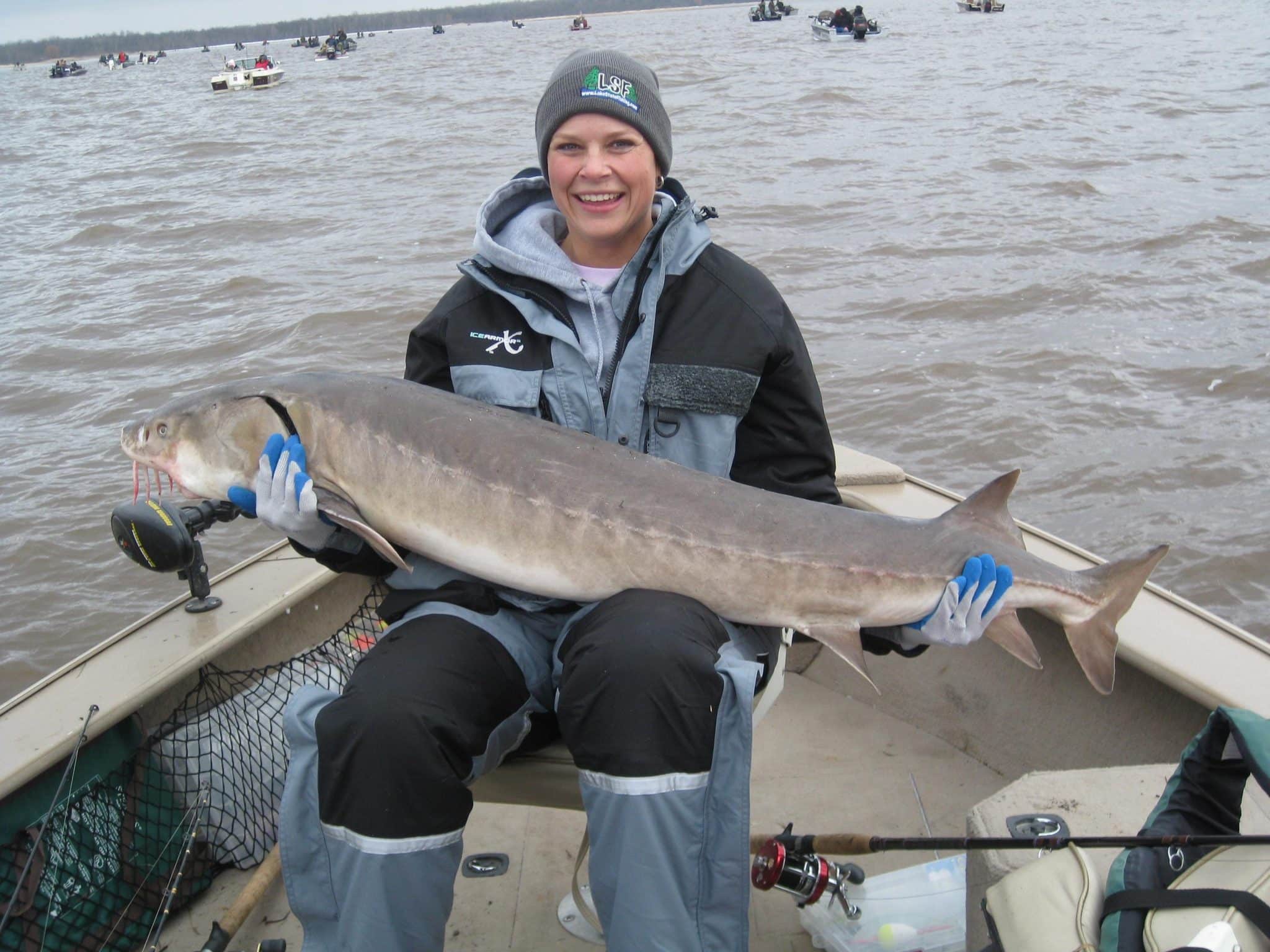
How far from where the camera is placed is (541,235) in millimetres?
2773

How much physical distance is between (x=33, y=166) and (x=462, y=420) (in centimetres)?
2418

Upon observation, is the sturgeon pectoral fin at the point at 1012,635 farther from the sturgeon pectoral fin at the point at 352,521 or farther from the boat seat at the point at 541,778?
the sturgeon pectoral fin at the point at 352,521

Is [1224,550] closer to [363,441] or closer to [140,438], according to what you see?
[363,441]

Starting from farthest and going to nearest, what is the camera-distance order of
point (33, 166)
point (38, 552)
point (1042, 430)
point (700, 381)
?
point (33, 166)
point (1042, 430)
point (38, 552)
point (700, 381)

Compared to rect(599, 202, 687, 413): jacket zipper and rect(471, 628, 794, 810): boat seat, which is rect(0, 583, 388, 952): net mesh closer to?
rect(471, 628, 794, 810): boat seat

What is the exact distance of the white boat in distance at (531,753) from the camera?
103 inches

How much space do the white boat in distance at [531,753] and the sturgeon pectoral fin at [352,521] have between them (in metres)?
0.55

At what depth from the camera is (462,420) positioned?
8.50 feet

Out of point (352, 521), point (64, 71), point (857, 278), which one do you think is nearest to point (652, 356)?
point (352, 521)

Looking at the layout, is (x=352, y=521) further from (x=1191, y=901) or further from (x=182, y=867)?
(x=1191, y=901)

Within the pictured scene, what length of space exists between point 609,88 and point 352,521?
1262mm

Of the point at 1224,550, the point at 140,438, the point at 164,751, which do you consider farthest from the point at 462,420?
the point at 1224,550

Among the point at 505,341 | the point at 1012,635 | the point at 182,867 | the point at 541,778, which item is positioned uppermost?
the point at 505,341

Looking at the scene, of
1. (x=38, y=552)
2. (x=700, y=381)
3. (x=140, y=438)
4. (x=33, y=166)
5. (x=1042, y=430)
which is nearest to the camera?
(x=700, y=381)
